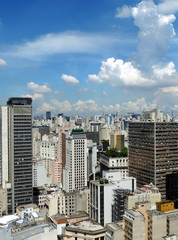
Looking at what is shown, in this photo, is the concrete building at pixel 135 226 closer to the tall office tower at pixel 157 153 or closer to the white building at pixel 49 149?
the tall office tower at pixel 157 153

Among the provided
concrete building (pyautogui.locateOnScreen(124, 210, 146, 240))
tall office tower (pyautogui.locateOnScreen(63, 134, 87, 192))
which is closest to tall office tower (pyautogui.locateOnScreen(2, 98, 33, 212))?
tall office tower (pyautogui.locateOnScreen(63, 134, 87, 192))

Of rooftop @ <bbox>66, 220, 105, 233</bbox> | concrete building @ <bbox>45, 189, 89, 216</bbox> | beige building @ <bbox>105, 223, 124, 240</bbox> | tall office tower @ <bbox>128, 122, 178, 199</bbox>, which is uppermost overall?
tall office tower @ <bbox>128, 122, 178, 199</bbox>

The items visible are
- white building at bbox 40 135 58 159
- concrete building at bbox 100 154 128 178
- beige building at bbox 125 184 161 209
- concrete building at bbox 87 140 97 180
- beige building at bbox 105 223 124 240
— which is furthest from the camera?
white building at bbox 40 135 58 159

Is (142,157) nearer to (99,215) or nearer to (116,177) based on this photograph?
(116,177)

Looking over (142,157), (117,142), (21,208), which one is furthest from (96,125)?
(21,208)

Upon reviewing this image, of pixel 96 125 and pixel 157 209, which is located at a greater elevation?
pixel 96 125

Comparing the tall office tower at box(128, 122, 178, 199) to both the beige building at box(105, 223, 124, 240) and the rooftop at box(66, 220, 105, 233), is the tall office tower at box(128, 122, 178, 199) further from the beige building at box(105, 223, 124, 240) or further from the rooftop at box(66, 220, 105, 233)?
the rooftop at box(66, 220, 105, 233)

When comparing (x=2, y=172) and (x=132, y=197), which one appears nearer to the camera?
(x=132, y=197)
